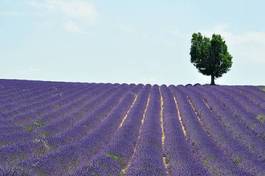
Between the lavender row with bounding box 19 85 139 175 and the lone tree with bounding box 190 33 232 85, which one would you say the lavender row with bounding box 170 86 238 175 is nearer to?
the lavender row with bounding box 19 85 139 175

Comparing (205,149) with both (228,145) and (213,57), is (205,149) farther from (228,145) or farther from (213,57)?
(213,57)

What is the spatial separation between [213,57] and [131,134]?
33.6 m

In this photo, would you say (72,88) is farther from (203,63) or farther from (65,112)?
(203,63)

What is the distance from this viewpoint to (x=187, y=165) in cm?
1223

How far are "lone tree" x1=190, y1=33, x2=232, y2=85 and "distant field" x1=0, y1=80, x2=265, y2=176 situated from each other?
2024 centimetres

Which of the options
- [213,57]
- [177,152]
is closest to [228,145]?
[177,152]

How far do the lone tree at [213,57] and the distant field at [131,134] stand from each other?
2024 centimetres

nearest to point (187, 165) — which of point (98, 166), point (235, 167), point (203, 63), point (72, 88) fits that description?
point (235, 167)

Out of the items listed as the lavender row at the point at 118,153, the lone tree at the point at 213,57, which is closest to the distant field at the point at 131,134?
the lavender row at the point at 118,153

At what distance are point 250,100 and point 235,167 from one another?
1384 centimetres

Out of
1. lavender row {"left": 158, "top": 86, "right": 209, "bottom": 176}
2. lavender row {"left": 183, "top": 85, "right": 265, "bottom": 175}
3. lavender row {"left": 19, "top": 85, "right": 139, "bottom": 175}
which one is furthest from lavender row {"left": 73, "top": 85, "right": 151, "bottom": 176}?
lavender row {"left": 183, "top": 85, "right": 265, "bottom": 175}

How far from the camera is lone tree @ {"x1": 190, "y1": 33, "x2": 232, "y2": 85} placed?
48938 mm

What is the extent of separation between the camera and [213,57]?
4919 centimetres

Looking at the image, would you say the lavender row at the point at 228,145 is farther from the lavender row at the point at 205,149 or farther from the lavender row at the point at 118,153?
the lavender row at the point at 118,153
